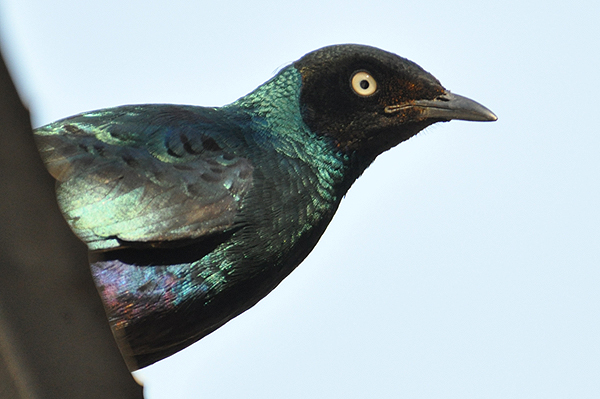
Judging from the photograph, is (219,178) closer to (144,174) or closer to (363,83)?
(144,174)

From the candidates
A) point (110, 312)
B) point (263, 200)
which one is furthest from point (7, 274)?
point (263, 200)

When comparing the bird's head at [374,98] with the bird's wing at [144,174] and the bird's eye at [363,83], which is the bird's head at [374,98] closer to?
the bird's eye at [363,83]

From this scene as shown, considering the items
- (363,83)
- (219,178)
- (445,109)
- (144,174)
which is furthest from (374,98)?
(144,174)

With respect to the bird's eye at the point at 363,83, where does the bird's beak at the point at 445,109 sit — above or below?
below

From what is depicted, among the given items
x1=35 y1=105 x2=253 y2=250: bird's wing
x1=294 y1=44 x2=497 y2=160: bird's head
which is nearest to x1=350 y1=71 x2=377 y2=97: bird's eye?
x1=294 y1=44 x2=497 y2=160: bird's head

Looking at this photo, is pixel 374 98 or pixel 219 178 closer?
pixel 219 178

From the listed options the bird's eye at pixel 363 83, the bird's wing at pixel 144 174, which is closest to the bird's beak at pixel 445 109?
the bird's eye at pixel 363 83

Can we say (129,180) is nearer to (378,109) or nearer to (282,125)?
(282,125)
